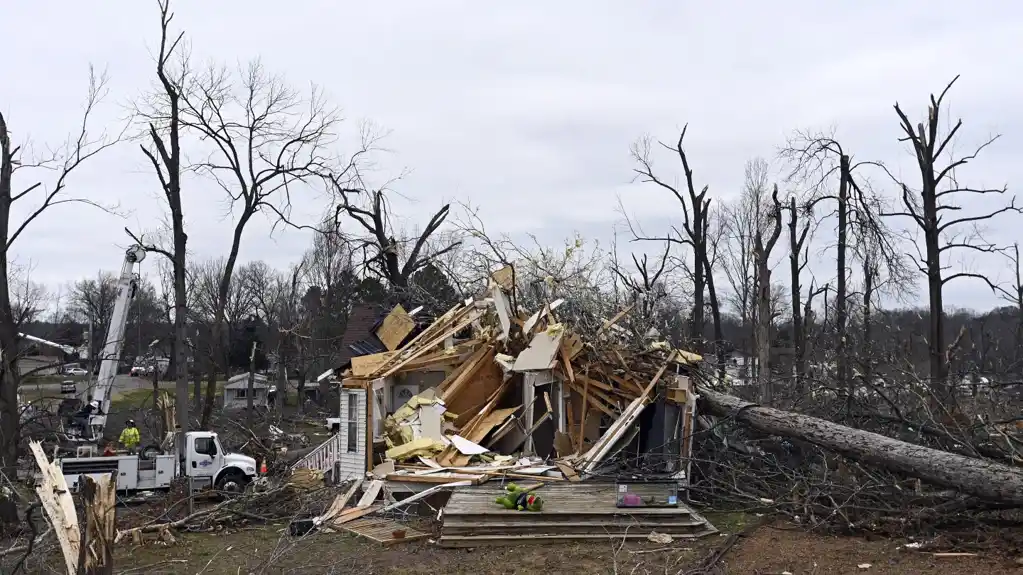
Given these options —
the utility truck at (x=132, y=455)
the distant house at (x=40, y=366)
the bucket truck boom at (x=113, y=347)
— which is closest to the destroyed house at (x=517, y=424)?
the utility truck at (x=132, y=455)

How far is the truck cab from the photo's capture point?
18484mm

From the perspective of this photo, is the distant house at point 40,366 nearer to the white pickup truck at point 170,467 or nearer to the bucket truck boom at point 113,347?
the bucket truck boom at point 113,347

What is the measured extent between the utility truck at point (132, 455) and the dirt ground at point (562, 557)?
19.0 ft

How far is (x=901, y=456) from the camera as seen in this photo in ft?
30.3

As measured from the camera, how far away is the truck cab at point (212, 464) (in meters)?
18.5

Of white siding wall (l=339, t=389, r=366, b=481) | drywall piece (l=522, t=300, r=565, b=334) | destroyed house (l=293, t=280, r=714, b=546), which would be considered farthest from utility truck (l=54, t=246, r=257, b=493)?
drywall piece (l=522, t=300, r=565, b=334)

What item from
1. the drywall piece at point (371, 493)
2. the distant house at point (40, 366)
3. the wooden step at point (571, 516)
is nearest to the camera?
the wooden step at point (571, 516)

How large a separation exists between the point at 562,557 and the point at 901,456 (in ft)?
13.3

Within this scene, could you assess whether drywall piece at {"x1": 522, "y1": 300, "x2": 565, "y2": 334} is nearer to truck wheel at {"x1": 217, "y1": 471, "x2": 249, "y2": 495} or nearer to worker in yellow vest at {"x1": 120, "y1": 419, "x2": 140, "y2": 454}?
truck wheel at {"x1": 217, "y1": 471, "x2": 249, "y2": 495}

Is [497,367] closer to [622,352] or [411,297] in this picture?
[622,352]

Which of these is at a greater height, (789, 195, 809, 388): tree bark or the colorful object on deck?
(789, 195, 809, 388): tree bark

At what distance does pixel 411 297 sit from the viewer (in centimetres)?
1998

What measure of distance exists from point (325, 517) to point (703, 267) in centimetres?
1652

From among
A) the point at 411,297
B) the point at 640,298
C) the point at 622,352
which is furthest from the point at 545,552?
the point at 411,297
